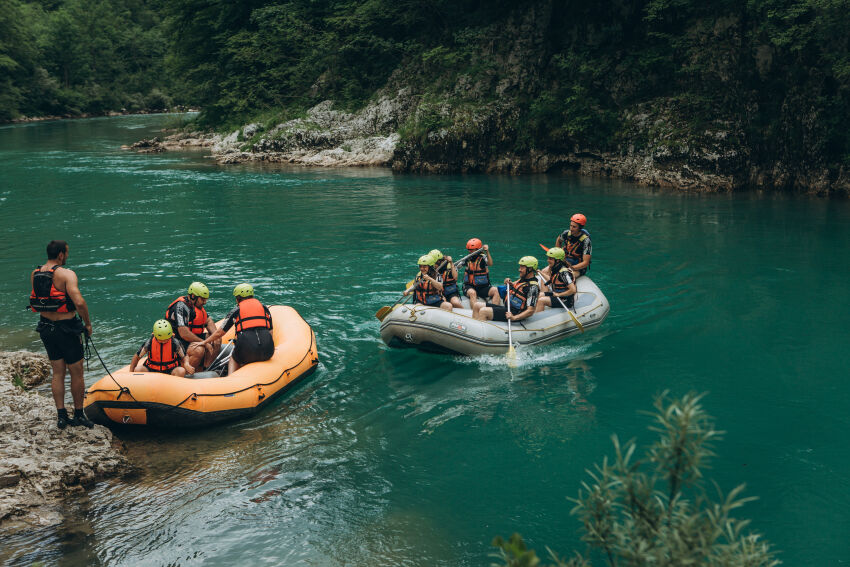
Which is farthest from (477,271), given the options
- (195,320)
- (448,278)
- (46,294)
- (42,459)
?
(42,459)

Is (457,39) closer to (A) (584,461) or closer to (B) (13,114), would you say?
(A) (584,461)

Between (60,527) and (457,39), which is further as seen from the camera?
(457,39)

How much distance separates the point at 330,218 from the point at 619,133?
11.6 m

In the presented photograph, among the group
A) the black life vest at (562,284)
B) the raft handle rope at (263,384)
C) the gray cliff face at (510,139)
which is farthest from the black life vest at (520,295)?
the gray cliff face at (510,139)

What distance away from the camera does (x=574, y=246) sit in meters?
11.2

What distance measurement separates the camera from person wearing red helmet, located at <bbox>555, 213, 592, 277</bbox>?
434 inches

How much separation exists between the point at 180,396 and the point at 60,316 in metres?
1.46

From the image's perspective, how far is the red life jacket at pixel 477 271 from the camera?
10320 mm

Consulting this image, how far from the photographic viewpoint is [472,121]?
2589 centimetres

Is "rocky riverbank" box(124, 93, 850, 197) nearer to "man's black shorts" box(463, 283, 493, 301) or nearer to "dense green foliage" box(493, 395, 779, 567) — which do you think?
"man's black shorts" box(463, 283, 493, 301)

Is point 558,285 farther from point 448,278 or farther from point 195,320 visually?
point 195,320

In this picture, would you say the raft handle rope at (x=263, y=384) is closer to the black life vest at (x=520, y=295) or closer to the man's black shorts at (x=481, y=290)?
the man's black shorts at (x=481, y=290)

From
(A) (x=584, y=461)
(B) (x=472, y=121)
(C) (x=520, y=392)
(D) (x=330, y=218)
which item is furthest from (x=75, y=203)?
(A) (x=584, y=461)

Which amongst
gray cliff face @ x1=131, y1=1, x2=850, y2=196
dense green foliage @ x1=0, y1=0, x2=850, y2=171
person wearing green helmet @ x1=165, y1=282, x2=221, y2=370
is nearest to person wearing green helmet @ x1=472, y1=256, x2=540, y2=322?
person wearing green helmet @ x1=165, y1=282, x2=221, y2=370
